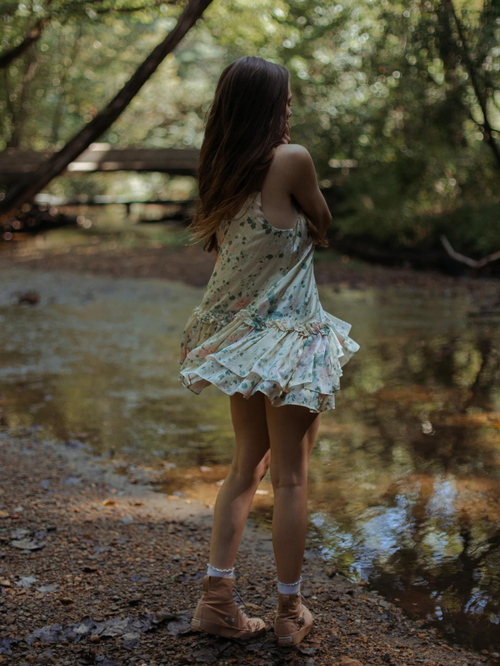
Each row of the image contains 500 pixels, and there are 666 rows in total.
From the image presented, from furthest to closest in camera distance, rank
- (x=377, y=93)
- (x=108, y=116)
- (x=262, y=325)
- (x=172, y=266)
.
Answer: (x=377, y=93) < (x=172, y=266) < (x=108, y=116) < (x=262, y=325)

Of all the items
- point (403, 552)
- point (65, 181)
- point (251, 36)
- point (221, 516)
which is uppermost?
point (251, 36)

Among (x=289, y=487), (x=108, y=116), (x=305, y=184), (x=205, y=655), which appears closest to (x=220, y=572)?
(x=205, y=655)

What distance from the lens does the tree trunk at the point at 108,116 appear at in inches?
294

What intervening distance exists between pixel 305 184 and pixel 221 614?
1398 mm

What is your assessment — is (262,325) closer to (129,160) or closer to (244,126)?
(244,126)

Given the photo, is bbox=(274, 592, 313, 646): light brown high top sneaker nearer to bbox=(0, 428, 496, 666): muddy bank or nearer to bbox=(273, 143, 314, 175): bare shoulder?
bbox=(0, 428, 496, 666): muddy bank

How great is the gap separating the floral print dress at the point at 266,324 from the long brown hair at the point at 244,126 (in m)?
0.07

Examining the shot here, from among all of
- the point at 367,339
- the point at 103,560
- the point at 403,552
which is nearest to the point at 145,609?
the point at 103,560

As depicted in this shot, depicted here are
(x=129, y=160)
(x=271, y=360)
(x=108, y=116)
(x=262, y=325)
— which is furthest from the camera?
(x=129, y=160)

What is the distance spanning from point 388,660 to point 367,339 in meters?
5.03

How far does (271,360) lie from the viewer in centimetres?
215

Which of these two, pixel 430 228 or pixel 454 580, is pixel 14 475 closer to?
pixel 454 580

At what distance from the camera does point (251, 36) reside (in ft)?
47.6

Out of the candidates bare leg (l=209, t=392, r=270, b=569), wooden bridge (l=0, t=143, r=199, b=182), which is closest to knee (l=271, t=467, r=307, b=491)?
bare leg (l=209, t=392, r=270, b=569)
